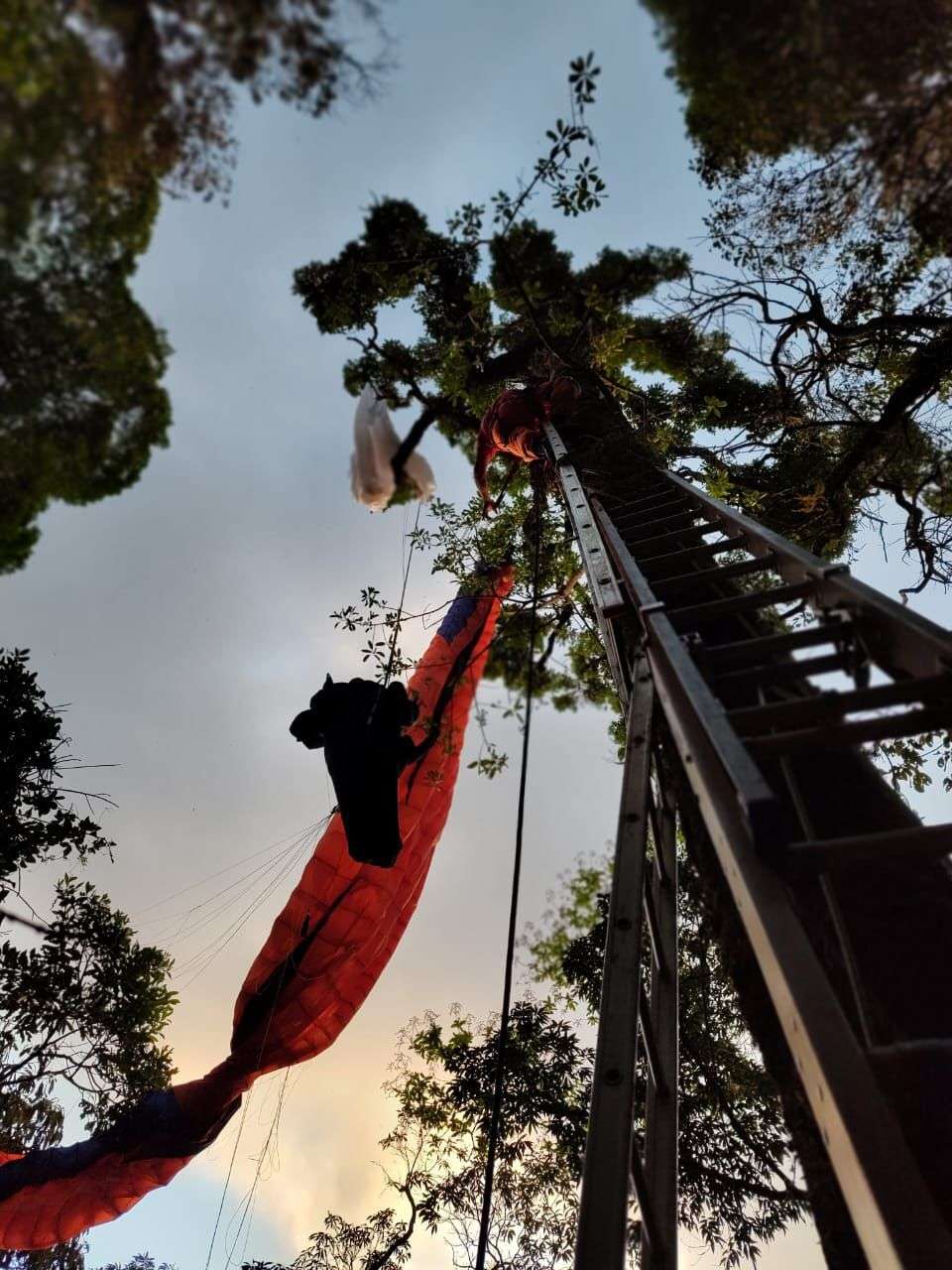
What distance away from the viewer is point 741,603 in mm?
3059

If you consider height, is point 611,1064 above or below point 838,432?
below

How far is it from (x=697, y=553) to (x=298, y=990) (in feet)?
15.8

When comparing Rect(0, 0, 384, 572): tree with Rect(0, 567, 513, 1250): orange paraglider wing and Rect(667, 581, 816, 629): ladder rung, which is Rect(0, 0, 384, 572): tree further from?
Rect(0, 567, 513, 1250): orange paraglider wing

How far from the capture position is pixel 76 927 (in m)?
5.96

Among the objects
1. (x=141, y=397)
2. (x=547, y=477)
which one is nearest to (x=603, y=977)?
(x=141, y=397)

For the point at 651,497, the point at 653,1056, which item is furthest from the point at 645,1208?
the point at 651,497

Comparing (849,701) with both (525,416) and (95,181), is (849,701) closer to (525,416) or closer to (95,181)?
(95,181)

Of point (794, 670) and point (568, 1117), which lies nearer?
point (794, 670)

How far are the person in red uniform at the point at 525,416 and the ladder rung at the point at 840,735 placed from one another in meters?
5.07

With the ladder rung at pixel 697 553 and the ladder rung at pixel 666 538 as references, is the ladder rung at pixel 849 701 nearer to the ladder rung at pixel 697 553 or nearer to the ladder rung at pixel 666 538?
the ladder rung at pixel 697 553

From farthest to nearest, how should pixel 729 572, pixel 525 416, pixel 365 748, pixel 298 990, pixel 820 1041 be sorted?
pixel 525 416
pixel 298 990
pixel 365 748
pixel 729 572
pixel 820 1041

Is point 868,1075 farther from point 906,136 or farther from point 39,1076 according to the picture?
point 39,1076

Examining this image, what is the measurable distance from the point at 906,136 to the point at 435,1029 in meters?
8.41

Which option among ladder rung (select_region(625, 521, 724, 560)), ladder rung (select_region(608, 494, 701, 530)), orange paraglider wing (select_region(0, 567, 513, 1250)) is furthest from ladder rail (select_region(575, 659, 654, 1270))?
orange paraglider wing (select_region(0, 567, 513, 1250))
